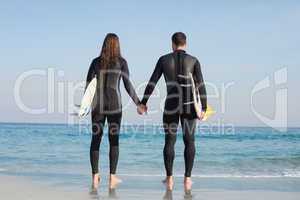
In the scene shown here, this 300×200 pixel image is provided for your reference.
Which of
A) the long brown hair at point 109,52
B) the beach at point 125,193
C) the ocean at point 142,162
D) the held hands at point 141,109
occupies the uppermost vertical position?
the long brown hair at point 109,52

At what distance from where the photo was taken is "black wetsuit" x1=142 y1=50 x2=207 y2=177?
521cm

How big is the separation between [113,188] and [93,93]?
4.18ft

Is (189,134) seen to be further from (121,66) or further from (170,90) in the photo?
(121,66)

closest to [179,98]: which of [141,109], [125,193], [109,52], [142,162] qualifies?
[141,109]

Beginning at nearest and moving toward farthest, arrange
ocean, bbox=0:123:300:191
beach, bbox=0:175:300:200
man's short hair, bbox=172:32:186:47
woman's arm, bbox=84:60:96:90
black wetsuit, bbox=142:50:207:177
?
beach, bbox=0:175:300:200 < black wetsuit, bbox=142:50:207:177 < man's short hair, bbox=172:32:186:47 < woman's arm, bbox=84:60:96:90 < ocean, bbox=0:123:300:191

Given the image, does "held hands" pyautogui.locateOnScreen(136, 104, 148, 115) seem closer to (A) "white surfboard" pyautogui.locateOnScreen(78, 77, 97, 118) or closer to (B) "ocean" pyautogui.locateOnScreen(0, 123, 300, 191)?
(A) "white surfboard" pyautogui.locateOnScreen(78, 77, 97, 118)

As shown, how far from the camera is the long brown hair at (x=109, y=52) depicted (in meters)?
5.41

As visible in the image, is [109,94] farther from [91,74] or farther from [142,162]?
[142,162]

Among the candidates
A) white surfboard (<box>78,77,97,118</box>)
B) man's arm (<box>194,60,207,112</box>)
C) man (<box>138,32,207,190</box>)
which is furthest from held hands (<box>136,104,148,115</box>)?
man's arm (<box>194,60,207,112</box>)

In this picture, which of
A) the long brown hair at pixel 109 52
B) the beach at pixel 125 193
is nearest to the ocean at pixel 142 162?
the beach at pixel 125 193

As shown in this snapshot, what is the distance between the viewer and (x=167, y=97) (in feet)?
17.2

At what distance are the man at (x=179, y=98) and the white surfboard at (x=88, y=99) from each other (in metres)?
0.65

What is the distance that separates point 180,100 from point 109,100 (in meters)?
0.92

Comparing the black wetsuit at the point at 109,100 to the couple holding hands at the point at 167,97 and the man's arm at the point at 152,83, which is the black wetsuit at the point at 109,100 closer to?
the couple holding hands at the point at 167,97
